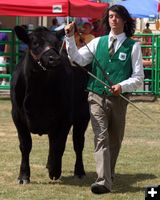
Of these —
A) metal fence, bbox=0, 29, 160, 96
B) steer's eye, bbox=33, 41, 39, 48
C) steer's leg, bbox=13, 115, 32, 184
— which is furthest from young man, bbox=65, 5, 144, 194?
metal fence, bbox=0, 29, 160, 96

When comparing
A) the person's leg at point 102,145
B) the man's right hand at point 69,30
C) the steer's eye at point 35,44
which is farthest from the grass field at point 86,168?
the man's right hand at point 69,30

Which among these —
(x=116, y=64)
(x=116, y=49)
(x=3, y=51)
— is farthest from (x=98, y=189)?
(x=3, y=51)

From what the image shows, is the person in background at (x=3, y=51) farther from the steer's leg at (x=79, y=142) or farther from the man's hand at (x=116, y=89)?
the man's hand at (x=116, y=89)

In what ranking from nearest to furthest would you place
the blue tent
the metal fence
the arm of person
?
the arm of person < the metal fence < the blue tent

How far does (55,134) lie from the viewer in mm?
7258

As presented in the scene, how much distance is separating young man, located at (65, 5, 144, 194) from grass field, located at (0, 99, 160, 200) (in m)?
0.38

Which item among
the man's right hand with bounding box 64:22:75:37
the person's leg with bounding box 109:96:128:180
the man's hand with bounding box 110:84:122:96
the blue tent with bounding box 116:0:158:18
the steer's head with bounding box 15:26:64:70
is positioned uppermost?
the blue tent with bounding box 116:0:158:18

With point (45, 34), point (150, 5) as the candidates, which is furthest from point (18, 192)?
point (150, 5)

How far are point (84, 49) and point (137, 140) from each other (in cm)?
448

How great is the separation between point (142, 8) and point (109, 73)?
1701 cm

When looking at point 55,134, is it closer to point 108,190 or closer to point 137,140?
point 108,190

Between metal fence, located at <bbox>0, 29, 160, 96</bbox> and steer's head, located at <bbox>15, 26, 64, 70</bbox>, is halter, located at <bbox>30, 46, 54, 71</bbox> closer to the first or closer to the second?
steer's head, located at <bbox>15, 26, 64, 70</bbox>

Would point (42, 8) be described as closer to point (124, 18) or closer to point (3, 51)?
point (3, 51)

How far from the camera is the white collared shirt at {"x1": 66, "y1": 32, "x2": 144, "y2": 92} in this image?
6.41 m
